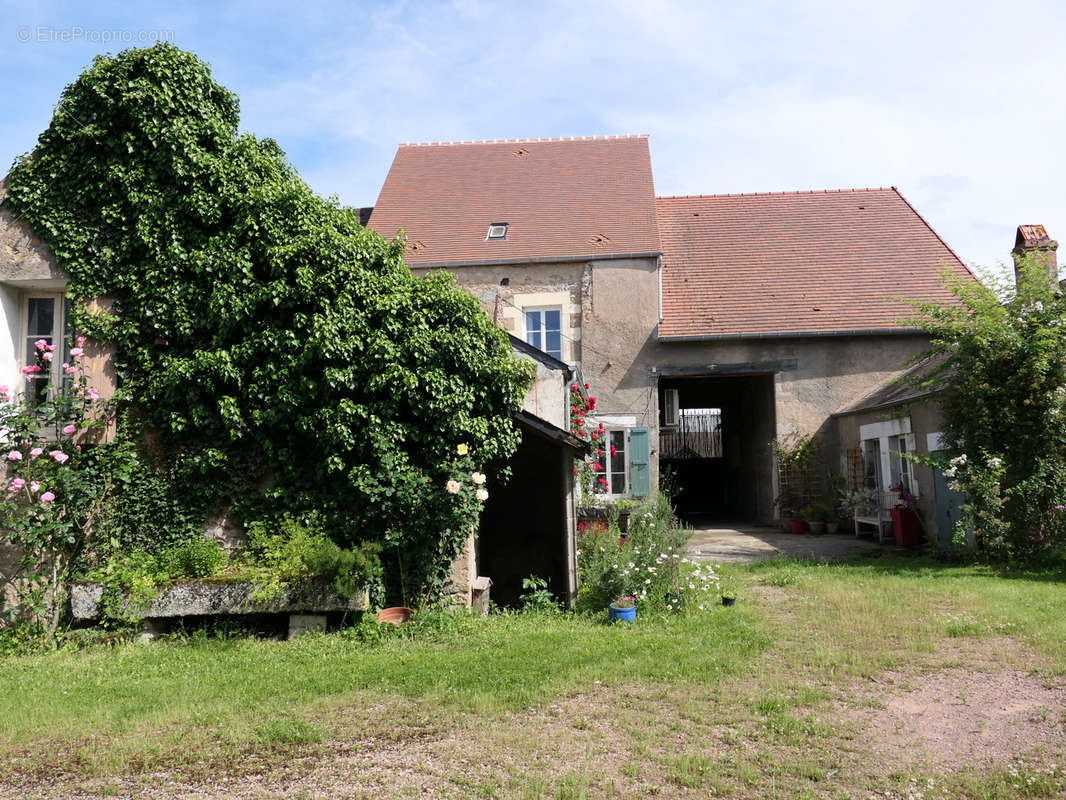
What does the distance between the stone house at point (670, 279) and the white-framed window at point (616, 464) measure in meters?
0.03

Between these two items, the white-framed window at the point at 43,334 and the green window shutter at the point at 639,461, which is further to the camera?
the green window shutter at the point at 639,461

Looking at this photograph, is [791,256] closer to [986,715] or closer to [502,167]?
[502,167]

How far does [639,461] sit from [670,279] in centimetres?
416

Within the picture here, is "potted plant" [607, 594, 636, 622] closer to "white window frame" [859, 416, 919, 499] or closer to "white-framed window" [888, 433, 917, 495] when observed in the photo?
"white window frame" [859, 416, 919, 499]

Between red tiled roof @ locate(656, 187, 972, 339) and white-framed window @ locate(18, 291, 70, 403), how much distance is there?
35.3 ft

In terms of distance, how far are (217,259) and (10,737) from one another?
425 centimetres

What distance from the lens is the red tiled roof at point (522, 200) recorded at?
15930 mm

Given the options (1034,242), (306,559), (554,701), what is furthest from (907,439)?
(306,559)

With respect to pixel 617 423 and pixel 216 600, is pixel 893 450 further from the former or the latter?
pixel 216 600

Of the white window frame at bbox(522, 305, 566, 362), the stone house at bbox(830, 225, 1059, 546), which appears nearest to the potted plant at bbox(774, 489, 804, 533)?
the stone house at bbox(830, 225, 1059, 546)

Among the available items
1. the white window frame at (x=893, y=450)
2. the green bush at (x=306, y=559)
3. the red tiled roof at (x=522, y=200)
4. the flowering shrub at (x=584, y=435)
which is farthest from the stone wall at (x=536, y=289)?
the green bush at (x=306, y=559)

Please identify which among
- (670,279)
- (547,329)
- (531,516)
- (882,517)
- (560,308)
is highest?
(670,279)

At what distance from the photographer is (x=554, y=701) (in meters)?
4.91

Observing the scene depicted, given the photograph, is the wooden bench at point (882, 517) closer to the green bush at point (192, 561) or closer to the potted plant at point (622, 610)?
the potted plant at point (622, 610)
